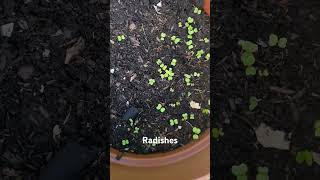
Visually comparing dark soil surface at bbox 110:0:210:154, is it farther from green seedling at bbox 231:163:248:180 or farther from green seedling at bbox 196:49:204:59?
green seedling at bbox 231:163:248:180

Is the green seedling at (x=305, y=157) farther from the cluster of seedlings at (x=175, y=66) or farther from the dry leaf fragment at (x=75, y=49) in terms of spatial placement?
the dry leaf fragment at (x=75, y=49)

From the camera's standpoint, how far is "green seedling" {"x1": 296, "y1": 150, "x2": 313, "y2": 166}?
4.00 feet

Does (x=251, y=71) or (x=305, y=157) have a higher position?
(x=251, y=71)

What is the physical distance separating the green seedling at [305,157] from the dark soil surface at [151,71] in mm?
273

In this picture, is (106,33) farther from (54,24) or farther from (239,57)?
(239,57)

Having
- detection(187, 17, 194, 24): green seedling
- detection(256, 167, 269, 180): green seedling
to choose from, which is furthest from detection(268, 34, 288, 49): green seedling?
detection(256, 167, 269, 180): green seedling

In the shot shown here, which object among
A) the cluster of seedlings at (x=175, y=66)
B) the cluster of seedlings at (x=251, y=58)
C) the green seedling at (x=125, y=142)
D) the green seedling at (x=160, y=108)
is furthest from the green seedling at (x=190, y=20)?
the green seedling at (x=125, y=142)

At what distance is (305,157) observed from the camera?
48.1 inches

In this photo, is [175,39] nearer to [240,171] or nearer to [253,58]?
[253,58]

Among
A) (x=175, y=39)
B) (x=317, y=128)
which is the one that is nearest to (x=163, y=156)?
(x=175, y=39)

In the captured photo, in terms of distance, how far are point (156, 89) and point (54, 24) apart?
336 millimetres

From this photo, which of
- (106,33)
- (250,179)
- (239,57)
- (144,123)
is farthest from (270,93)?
(106,33)

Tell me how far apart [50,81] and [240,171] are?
58 centimetres

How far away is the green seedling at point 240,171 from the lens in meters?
1.22
